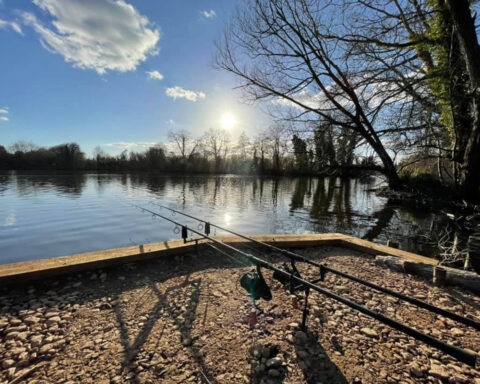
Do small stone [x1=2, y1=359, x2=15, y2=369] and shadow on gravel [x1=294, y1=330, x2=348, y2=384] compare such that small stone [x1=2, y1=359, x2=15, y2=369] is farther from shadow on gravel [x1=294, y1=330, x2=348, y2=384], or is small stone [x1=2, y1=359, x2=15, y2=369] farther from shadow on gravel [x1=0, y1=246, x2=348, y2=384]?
shadow on gravel [x1=294, y1=330, x2=348, y2=384]

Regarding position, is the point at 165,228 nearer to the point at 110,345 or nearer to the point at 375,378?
the point at 110,345

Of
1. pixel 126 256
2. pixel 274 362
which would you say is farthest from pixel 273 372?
pixel 126 256

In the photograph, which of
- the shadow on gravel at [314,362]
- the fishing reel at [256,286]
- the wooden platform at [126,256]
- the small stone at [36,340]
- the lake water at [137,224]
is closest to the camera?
the shadow on gravel at [314,362]

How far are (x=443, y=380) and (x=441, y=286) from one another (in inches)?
88.3

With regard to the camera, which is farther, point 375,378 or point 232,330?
point 232,330

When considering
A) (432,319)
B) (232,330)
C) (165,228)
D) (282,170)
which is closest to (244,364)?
(232,330)

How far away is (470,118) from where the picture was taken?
9.93 m

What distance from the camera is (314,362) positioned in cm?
217

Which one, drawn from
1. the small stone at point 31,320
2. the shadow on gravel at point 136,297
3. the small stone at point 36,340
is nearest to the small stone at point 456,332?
the shadow on gravel at point 136,297

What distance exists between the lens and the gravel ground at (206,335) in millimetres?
2018

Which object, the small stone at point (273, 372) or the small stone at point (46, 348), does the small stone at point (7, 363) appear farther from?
the small stone at point (273, 372)

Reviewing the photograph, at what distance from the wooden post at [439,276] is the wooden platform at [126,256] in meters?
0.56

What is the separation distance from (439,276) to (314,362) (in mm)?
2944

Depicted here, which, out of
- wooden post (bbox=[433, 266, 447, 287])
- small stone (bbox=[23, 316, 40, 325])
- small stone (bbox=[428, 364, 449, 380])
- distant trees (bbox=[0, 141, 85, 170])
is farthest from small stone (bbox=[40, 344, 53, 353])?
distant trees (bbox=[0, 141, 85, 170])
